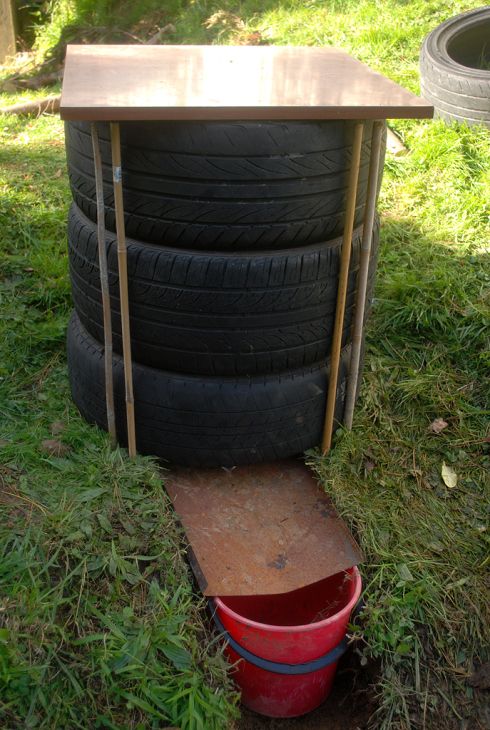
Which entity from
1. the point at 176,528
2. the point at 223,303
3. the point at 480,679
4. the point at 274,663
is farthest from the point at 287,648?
the point at 223,303

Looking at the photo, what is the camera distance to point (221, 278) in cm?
251

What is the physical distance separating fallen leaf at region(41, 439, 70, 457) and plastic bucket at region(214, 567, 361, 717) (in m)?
0.87

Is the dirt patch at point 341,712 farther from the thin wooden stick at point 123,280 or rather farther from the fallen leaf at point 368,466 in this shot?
the thin wooden stick at point 123,280

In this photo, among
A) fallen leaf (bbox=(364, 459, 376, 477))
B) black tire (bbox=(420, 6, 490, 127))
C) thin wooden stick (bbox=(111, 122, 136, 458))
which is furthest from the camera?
black tire (bbox=(420, 6, 490, 127))

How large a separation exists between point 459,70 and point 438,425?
10.7 ft

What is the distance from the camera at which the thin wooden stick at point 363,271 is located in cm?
257

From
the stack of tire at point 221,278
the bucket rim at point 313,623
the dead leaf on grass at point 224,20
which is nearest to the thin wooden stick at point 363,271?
the stack of tire at point 221,278

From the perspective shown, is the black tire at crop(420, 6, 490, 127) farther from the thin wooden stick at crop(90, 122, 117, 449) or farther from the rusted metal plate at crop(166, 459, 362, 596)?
the thin wooden stick at crop(90, 122, 117, 449)

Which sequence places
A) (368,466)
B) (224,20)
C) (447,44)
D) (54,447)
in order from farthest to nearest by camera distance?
(224,20), (447,44), (368,466), (54,447)

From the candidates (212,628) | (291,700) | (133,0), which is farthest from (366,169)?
(133,0)

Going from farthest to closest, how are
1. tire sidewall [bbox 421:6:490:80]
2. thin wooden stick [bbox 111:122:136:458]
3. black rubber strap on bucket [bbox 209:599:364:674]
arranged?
tire sidewall [bbox 421:6:490:80]
black rubber strap on bucket [bbox 209:599:364:674]
thin wooden stick [bbox 111:122:136:458]

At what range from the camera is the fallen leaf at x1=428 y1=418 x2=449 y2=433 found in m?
3.21

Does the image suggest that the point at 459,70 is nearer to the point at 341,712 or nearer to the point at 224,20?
the point at 224,20

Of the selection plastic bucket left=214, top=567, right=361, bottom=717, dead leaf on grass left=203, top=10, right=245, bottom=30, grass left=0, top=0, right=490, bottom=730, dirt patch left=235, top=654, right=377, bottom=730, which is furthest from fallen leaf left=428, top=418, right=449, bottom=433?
dead leaf on grass left=203, top=10, right=245, bottom=30
